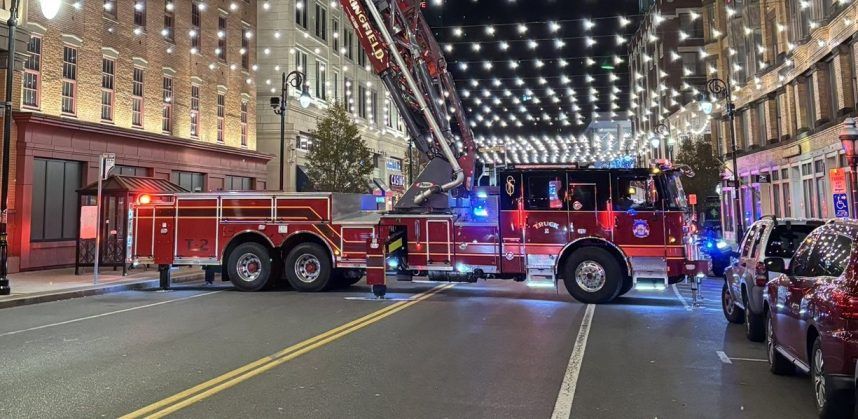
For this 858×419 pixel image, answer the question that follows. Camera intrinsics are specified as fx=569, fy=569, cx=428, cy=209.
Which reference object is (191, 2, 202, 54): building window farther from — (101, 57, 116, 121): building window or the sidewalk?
the sidewalk

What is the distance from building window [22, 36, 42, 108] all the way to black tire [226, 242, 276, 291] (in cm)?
991

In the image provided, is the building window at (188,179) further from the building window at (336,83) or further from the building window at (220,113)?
the building window at (336,83)

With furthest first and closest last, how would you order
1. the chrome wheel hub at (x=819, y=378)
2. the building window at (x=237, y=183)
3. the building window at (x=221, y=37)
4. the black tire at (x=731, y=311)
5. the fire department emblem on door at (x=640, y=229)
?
the building window at (x=237, y=183) < the building window at (x=221, y=37) < the fire department emblem on door at (x=640, y=229) < the black tire at (x=731, y=311) < the chrome wheel hub at (x=819, y=378)

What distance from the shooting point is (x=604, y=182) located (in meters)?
11.7

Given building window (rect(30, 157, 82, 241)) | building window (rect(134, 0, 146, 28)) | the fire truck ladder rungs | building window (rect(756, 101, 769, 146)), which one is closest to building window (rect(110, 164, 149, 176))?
building window (rect(30, 157, 82, 241))

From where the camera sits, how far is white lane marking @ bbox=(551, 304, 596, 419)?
5.05 metres

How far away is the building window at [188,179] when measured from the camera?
A: 949 inches

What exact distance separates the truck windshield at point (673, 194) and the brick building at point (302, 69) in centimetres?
1646

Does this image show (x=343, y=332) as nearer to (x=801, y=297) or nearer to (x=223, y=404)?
(x=223, y=404)

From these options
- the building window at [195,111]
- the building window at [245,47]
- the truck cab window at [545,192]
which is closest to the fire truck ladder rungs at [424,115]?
the truck cab window at [545,192]

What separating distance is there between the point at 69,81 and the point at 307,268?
12424 mm

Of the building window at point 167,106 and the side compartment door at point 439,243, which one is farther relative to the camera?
the building window at point 167,106

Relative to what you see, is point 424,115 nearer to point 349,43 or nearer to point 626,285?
point 626,285

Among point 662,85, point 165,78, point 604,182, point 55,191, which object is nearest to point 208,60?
point 165,78
